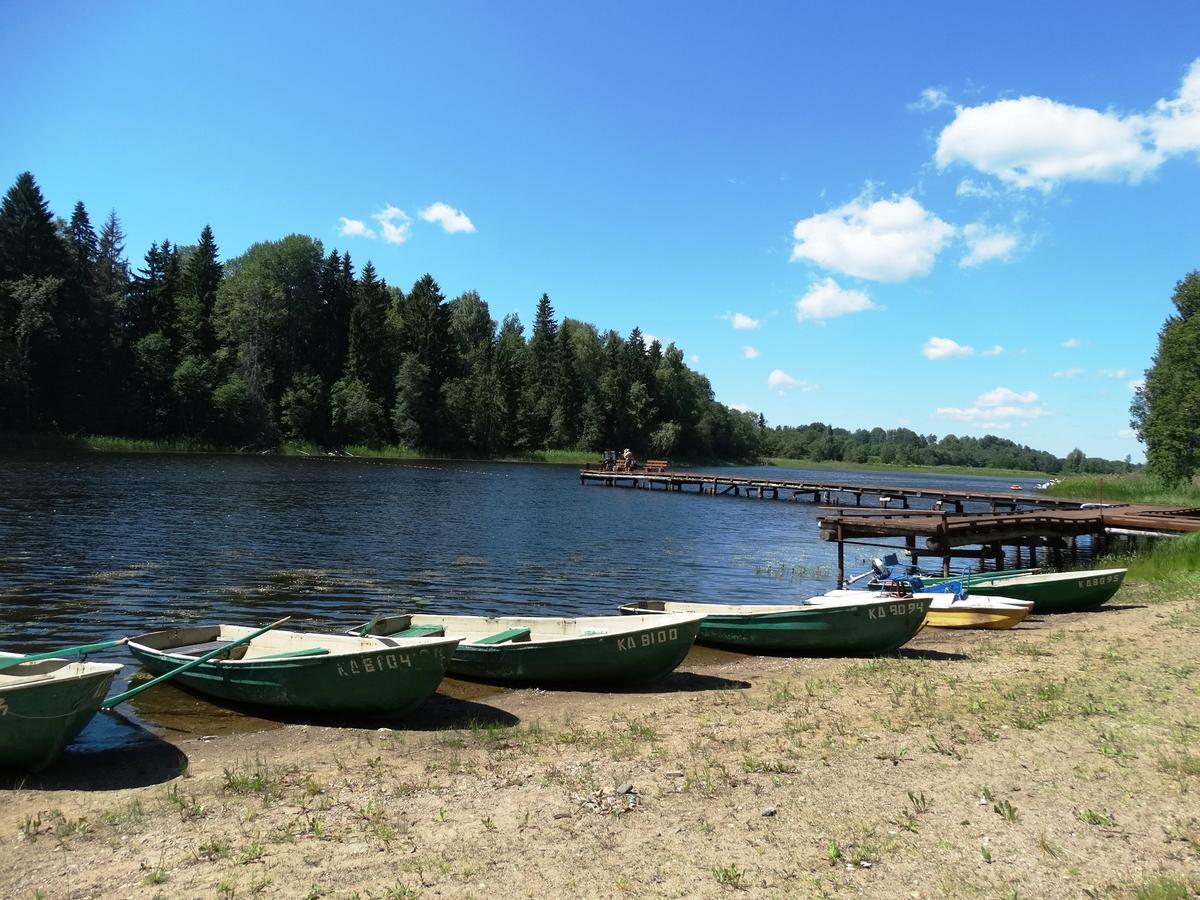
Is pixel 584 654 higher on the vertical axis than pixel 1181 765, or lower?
lower

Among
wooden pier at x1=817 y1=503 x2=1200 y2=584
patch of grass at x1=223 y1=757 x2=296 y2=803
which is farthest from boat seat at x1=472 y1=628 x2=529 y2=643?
wooden pier at x1=817 y1=503 x2=1200 y2=584

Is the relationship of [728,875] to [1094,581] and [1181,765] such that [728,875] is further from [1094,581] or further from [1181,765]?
[1094,581]

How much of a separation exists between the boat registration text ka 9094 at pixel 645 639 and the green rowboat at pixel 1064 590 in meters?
8.92

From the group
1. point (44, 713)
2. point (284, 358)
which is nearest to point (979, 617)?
point (44, 713)

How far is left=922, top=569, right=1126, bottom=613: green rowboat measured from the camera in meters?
16.4

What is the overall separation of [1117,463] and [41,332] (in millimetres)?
211871

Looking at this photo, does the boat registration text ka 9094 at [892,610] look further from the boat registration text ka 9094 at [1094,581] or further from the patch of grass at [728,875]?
the patch of grass at [728,875]

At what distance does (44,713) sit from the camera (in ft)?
23.7

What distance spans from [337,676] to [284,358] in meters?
83.2

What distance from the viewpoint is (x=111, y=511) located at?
29.0 metres

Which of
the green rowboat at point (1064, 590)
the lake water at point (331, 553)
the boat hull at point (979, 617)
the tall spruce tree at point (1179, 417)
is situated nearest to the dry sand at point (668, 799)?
the boat hull at point (979, 617)

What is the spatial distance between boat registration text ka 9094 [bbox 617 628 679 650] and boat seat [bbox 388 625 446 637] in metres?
3.03

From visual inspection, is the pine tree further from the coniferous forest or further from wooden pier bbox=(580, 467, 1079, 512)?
wooden pier bbox=(580, 467, 1079, 512)

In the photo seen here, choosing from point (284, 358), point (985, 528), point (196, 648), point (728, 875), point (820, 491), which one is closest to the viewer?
point (728, 875)
